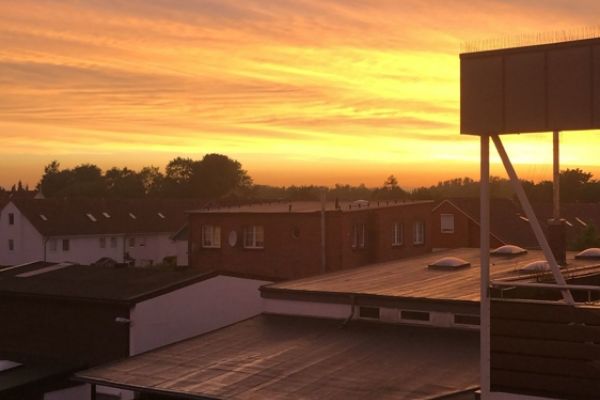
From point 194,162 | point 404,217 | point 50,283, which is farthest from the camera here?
point 194,162

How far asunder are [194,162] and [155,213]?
50749 mm

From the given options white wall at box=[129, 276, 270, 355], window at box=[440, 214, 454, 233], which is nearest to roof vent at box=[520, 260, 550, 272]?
white wall at box=[129, 276, 270, 355]

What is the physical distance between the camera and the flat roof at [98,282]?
25.5 meters

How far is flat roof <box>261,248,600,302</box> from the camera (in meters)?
21.4

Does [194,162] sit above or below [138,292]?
above

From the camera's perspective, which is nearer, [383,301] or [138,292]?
[383,301]

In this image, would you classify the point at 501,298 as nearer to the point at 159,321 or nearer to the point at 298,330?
the point at 298,330

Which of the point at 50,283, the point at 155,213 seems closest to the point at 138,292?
the point at 50,283

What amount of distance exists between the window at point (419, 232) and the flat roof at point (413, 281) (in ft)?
65.4

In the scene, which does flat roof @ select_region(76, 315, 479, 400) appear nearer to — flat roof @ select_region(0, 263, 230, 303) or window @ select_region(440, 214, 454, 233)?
flat roof @ select_region(0, 263, 230, 303)

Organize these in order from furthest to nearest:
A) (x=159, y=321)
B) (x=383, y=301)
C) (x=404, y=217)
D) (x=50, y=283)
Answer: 1. (x=404, y=217)
2. (x=50, y=283)
3. (x=159, y=321)
4. (x=383, y=301)

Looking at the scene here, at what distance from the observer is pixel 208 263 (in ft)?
150

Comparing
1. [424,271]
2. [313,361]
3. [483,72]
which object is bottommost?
[313,361]

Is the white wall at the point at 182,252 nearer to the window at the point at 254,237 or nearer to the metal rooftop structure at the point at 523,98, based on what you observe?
the window at the point at 254,237
